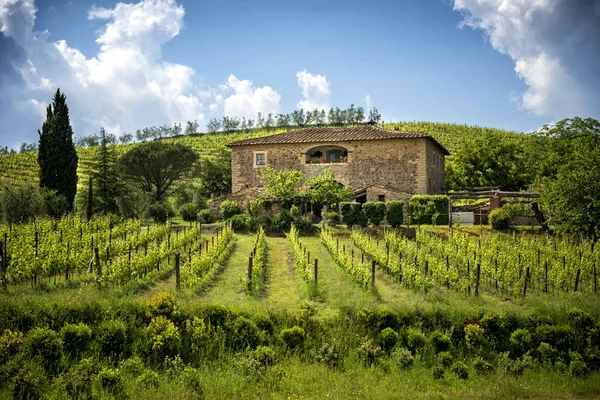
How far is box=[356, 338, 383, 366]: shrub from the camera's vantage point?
9.77 metres

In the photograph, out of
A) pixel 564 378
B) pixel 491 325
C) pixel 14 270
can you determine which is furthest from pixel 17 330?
pixel 564 378

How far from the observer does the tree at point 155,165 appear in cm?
4138

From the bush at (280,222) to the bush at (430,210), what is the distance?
278 inches

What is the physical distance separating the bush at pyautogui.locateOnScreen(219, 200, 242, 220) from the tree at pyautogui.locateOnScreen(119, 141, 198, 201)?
14.9m

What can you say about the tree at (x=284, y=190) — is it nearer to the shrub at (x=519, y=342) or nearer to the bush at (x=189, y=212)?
the bush at (x=189, y=212)

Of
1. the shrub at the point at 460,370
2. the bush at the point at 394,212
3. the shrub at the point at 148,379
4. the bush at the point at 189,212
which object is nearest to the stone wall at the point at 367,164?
the bush at the point at 189,212

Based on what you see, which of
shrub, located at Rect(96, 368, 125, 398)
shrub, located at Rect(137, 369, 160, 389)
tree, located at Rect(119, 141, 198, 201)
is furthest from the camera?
tree, located at Rect(119, 141, 198, 201)

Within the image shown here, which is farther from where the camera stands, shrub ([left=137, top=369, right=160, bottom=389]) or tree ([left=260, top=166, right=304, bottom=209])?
tree ([left=260, top=166, right=304, bottom=209])

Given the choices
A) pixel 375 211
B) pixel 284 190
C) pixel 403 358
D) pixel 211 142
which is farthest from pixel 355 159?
pixel 211 142

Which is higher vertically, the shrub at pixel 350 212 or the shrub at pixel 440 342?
the shrub at pixel 350 212

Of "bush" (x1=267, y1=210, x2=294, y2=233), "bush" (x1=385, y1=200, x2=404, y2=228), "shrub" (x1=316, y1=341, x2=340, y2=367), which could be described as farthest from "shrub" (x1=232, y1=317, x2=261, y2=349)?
"bush" (x1=385, y1=200, x2=404, y2=228)

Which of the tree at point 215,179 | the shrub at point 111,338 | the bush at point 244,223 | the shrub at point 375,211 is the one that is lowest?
the shrub at point 111,338

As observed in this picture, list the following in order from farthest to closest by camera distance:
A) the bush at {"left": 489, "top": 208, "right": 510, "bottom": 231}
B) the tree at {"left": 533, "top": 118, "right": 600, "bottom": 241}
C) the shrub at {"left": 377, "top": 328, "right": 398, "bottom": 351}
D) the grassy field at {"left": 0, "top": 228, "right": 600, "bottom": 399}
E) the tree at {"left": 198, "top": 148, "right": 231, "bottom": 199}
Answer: the tree at {"left": 198, "top": 148, "right": 231, "bottom": 199} → the bush at {"left": 489, "top": 208, "right": 510, "bottom": 231} → the tree at {"left": 533, "top": 118, "right": 600, "bottom": 241} → the shrub at {"left": 377, "top": 328, "right": 398, "bottom": 351} → the grassy field at {"left": 0, "top": 228, "right": 600, "bottom": 399}

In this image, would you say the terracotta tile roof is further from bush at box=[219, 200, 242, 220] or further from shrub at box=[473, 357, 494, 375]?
shrub at box=[473, 357, 494, 375]
